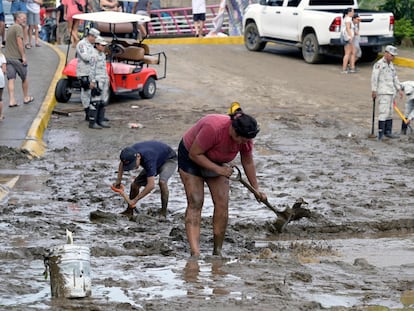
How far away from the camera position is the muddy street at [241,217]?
303 inches

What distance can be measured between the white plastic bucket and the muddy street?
88 mm

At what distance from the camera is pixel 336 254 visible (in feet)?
32.0

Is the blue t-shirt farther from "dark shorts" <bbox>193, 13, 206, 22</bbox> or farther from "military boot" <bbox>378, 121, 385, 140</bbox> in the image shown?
"dark shorts" <bbox>193, 13, 206, 22</bbox>

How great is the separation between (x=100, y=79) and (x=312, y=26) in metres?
8.90

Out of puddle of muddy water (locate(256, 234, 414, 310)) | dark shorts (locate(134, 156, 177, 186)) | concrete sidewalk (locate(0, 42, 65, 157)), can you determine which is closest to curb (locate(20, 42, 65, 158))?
concrete sidewalk (locate(0, 42, 65, 157))

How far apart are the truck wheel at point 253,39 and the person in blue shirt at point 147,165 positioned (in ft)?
55.0

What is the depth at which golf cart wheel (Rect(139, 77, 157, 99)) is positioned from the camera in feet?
68.2

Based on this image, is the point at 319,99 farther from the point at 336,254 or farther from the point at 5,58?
the point at 336,254

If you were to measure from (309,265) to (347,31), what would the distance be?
52.7 feet

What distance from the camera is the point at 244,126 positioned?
27.9 ft

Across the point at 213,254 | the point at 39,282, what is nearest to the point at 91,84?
the point at 213,254

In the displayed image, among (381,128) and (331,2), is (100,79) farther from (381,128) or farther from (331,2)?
(331,2)

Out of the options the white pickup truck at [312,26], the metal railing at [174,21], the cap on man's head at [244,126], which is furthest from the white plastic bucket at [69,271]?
the metal railing at [174,21]


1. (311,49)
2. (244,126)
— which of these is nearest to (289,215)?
(244,126)
